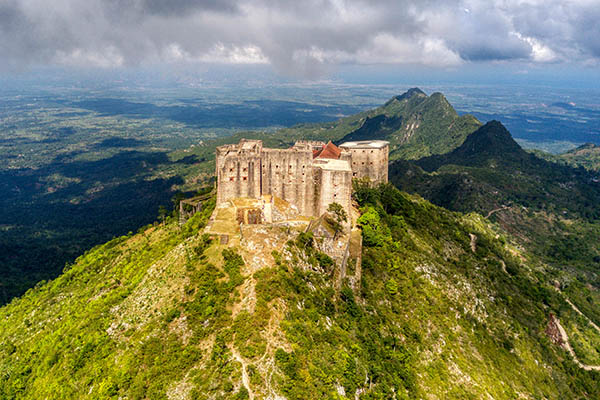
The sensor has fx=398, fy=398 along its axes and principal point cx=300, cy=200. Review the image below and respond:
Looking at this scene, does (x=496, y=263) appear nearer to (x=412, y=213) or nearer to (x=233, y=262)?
(x=412, y=213)

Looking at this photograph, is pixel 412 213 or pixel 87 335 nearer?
pixel 87 335

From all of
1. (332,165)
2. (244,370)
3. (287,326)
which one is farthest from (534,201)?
(244,370)

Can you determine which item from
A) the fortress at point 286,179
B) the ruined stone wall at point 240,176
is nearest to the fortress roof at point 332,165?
the fortress at point 286,179

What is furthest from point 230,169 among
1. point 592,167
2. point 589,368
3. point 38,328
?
point 592,167

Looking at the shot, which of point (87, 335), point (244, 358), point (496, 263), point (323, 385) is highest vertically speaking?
point (244, 358)

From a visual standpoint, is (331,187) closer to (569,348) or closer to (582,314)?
(569,348)

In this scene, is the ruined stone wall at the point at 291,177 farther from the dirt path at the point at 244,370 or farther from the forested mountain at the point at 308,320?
the dirt path at the point at 244,370

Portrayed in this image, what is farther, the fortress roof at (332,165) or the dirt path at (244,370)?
the fortress roof at (332,165)
